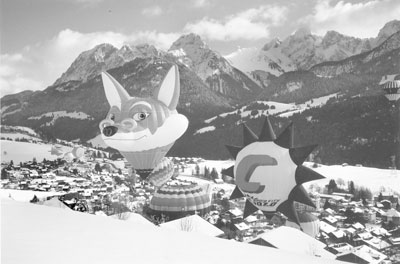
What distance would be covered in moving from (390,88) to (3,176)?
11143 mm

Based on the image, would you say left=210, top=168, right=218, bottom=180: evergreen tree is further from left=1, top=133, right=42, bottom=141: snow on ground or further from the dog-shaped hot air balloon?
the dog-shaped hot air balloon

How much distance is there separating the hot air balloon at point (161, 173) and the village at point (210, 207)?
193mm

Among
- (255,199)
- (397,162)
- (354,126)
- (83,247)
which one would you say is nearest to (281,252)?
(83,247)

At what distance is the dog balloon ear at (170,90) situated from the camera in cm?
775

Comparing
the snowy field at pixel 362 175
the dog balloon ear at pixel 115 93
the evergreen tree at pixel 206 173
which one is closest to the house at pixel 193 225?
the dog balloon ear at pixel 115 93

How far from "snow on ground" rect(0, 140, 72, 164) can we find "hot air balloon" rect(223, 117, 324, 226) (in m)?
8.42

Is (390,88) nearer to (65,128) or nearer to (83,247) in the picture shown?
(83,247)

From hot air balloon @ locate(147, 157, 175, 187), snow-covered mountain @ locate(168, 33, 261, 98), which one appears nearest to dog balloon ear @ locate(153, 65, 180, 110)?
hot air balloon @ locate(147, 157, 175, 187)

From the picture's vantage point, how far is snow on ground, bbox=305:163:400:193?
17.0m

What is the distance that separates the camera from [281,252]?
3.02 metres

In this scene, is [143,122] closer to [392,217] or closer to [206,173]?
[392,217]

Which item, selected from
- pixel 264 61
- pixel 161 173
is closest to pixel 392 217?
pixel 161 173

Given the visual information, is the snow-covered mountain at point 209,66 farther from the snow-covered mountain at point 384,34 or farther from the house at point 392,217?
the house at point 392,217

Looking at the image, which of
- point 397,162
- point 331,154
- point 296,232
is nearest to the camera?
point 296,232
